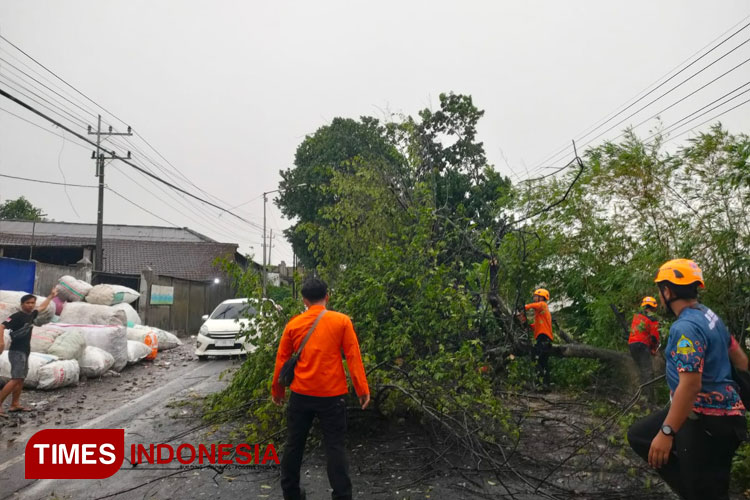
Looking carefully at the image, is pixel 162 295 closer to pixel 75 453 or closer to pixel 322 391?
pixel 75 453

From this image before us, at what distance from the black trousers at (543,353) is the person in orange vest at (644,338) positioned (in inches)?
45.7

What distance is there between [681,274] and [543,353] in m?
4.72

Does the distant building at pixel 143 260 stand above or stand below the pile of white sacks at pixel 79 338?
above

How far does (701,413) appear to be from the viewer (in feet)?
8.32

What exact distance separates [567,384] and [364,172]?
4.74m

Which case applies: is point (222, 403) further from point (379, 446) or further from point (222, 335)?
point (222, 335)

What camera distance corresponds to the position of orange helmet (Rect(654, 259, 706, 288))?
2703mm

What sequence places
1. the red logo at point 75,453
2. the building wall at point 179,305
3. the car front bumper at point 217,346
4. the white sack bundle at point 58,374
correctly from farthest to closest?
the building wall at point 179,305 < the car front bumper at point 217,346 < the white sack bundle at point 58,374 < the red logo at point 75,453

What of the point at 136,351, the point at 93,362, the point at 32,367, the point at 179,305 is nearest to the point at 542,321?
the point at 93,362

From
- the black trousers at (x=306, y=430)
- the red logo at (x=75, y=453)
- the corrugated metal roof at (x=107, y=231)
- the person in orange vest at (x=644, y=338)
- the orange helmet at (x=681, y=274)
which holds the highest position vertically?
the corrugated metal roof at (x=107, y=231)

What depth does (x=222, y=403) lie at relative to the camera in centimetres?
601

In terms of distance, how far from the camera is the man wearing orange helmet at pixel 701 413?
2496 millimetres

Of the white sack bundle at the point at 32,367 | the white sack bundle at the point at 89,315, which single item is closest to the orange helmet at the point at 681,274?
the white sack bundle at the point at 32,367

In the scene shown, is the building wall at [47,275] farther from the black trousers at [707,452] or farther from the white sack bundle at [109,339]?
the black trousers at [707,452]
